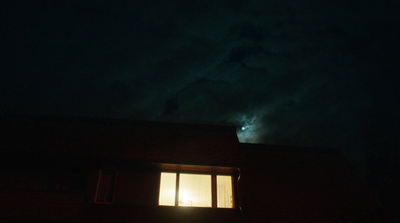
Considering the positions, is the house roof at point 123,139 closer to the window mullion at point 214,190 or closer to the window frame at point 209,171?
the window frame at point 209,171

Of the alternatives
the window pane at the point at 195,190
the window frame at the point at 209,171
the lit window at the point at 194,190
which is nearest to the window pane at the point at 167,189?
the lit window at the point at 194,190

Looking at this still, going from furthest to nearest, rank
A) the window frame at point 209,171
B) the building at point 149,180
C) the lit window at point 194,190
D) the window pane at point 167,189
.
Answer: the window frame at point 209,171 < the lit window at point 194,190 < the window pane at point 167,189 < the building at point 149,180

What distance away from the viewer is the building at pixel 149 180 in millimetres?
9969

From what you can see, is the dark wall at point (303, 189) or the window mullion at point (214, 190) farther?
the dark wall at point (303, 189)

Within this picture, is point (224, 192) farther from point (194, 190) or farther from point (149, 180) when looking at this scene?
point (149, 180)

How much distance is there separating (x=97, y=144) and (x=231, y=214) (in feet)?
22.3

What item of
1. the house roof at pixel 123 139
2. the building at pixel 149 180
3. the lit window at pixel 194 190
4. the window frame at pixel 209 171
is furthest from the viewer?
the house roof at pixel 123 139

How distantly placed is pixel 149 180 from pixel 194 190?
2053 millimetres

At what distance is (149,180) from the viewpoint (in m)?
11.0

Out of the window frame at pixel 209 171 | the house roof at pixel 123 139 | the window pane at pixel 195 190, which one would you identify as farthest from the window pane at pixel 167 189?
the house roof at pixel 123 139

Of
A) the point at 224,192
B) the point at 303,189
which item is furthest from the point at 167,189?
the point at 303,189

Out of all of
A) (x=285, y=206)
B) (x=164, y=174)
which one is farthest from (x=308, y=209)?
(x=164, y=174)

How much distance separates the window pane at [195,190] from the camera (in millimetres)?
10977

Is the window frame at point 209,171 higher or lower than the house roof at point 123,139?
lower
